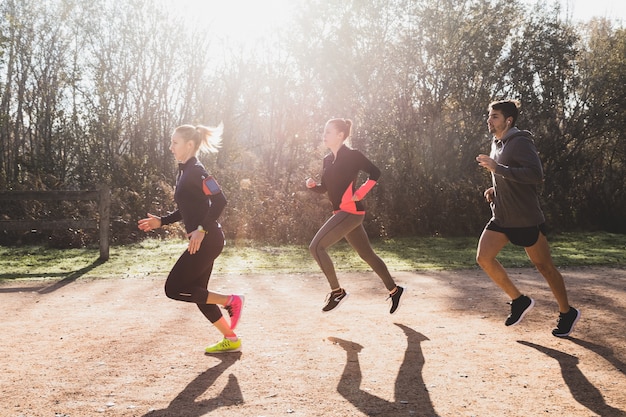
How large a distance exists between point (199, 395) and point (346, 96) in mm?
17393

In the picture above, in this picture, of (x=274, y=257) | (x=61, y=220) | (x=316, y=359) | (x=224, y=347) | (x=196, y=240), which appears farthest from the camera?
(x=274, y=257)

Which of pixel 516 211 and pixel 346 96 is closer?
pixel 516 211

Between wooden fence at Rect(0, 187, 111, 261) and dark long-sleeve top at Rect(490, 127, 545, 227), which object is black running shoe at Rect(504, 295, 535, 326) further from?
wooden fence at Rect(0, 187, 111, 261)

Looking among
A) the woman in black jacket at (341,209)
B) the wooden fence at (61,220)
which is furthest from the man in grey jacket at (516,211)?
the wooden fence at (61,220)

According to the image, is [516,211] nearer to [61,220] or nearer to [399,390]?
[399,390]

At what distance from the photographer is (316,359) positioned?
468 centimetres

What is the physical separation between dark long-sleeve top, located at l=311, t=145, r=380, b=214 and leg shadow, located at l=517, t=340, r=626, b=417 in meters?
2.23

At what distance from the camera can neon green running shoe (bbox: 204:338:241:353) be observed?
4891 millimetres

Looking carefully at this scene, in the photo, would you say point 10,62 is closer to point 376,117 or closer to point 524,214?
point 376,117

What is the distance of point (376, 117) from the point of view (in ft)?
63.8

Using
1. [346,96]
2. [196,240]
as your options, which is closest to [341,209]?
[196,240]

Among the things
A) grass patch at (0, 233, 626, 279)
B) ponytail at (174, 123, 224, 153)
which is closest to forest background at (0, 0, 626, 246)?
grass patch at (0, 233, 626, 279)

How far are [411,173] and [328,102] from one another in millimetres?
5223

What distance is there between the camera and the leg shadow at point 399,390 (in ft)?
11.5
